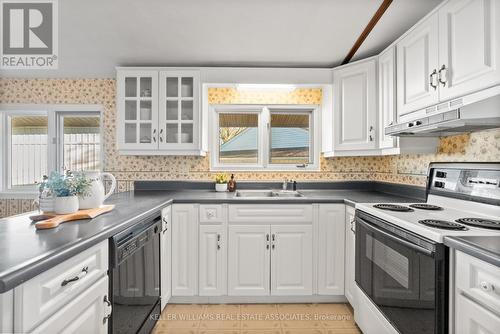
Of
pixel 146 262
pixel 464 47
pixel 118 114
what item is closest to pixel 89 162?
pixel 118 114

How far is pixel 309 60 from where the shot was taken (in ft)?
8.28

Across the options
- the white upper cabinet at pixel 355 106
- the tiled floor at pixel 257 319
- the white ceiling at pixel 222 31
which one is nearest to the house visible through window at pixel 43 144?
the white ceiling at pixel 222 31

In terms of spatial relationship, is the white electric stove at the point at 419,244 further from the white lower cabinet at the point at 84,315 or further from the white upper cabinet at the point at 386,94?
the white lower cabinet at the point at 84,315

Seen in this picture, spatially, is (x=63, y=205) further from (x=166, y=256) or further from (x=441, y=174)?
(x=441, y=174)

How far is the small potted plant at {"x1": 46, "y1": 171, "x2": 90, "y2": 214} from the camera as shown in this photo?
4.55 feet

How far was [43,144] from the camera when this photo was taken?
9.91 feet

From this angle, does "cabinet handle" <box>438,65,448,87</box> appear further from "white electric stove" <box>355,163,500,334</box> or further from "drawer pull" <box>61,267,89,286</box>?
"drawer pull" <box>61,267,89,286</box>

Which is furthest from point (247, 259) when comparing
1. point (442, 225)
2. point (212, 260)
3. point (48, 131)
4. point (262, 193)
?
point (48, 131)

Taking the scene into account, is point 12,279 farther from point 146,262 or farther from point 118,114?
point 118,114

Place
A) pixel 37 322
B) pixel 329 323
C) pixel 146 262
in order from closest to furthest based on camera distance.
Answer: pixel 37 322
pixel 146 262
pixel 329 323

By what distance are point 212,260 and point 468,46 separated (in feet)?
7.34

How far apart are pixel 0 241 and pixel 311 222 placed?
6.45 feet

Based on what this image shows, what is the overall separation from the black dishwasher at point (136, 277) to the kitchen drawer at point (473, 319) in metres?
1.52

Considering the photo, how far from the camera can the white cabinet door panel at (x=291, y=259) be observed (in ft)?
7.42
